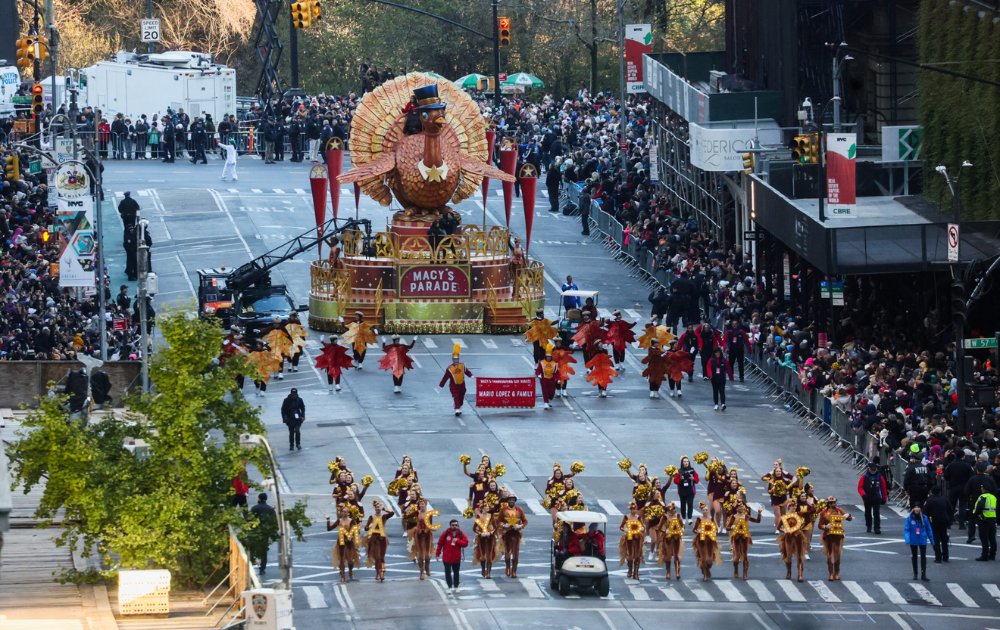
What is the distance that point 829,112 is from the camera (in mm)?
53812

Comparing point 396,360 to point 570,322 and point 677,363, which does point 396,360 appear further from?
point 677,363

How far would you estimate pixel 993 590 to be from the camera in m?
27.2

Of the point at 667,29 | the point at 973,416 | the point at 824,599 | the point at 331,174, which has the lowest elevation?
the point at 824,599

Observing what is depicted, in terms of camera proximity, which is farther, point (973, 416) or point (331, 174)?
point (331, 174)

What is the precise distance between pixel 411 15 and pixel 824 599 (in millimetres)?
63714

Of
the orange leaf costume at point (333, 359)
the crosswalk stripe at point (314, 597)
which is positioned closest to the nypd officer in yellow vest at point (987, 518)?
the crosswalk stripe at point (314, 597)

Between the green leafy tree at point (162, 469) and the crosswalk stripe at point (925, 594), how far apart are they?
10345 millimetres

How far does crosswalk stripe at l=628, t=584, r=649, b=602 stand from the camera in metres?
27.3

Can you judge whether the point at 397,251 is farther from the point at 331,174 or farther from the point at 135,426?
the point at 135,426

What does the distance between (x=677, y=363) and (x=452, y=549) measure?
44.8 ft

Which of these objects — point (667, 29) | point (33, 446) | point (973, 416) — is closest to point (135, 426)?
point (33, 446)

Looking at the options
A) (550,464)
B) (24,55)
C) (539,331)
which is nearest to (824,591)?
(550,464)

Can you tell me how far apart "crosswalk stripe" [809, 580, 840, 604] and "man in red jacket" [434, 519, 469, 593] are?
5.55m

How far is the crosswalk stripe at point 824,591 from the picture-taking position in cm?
2719
